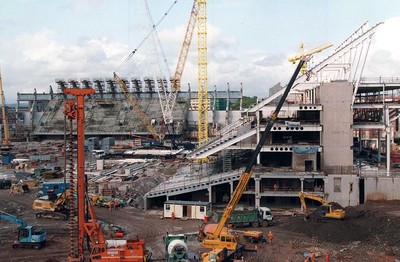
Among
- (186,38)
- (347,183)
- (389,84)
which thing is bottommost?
(347,183)

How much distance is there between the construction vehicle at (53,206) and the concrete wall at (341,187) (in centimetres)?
2095

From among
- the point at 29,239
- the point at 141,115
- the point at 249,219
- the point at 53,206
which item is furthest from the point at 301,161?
the point at 141,115

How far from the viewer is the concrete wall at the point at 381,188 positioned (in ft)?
124

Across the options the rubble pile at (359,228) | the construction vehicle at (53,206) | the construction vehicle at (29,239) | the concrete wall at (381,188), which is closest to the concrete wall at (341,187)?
the concrete wall at (381,188)

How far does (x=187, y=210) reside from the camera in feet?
117

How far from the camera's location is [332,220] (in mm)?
31797

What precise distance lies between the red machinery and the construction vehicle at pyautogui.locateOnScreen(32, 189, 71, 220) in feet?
40.8

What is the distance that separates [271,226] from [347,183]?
9010mm

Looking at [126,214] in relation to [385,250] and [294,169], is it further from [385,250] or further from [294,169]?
[385,250]

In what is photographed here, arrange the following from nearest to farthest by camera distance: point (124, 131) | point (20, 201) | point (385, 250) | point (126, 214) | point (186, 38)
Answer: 1. point (385, 250)
2. point (126, 214)
3. point (20, 201)
4. point (186, 38)
5. point (124, 131)

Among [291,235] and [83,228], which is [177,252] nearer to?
[83,228]

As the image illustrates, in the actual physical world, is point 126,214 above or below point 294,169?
below

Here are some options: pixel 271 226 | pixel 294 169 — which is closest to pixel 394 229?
pixel 271 226

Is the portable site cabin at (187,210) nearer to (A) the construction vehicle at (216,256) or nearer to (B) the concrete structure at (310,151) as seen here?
(B) the concrete structure at (310,151)
